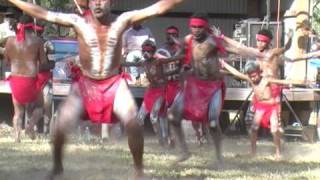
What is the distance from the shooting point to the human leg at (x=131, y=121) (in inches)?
263

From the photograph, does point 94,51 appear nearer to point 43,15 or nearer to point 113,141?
point 43,15

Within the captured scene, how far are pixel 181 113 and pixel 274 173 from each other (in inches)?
57.2

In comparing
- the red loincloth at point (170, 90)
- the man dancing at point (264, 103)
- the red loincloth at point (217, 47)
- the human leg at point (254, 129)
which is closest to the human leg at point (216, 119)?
the red loincloth at point (217, 47)

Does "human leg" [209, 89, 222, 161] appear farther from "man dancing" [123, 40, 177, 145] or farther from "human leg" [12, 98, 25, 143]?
"human leg" [12, 98, 25, 143]

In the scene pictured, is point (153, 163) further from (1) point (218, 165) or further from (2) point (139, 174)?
(2) point (139, 174)

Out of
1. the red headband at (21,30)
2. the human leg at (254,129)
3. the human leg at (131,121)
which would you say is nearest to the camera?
the human leg at (131,121)

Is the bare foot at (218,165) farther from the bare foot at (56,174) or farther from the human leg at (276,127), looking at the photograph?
the bare foot at (56,174)

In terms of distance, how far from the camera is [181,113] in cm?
882

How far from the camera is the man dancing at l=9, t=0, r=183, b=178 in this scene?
6789 millimetres

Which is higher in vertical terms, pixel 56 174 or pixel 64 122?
pixel 64 122

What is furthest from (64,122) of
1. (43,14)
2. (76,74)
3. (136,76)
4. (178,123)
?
(136,76)

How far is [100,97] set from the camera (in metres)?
6.86

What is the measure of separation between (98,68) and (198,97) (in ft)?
6.91

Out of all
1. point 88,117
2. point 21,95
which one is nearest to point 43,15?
point 88,117
